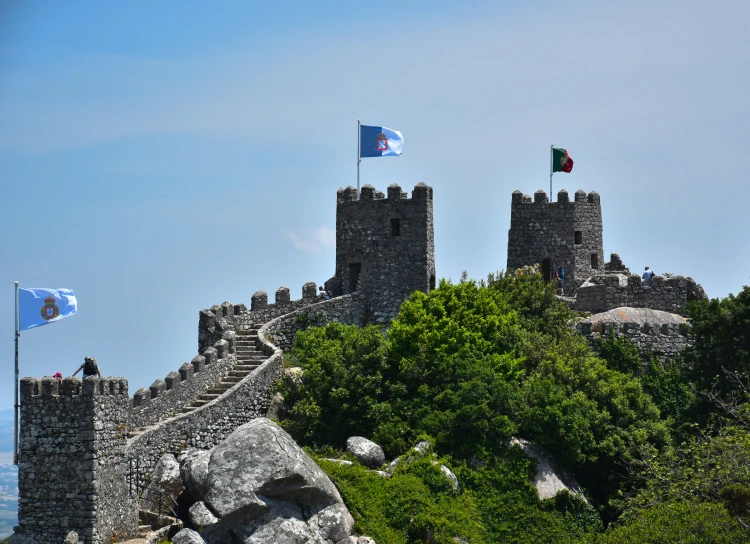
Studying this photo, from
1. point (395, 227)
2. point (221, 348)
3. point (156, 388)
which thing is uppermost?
point (395, 227)

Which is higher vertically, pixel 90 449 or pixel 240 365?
pixel 240 365

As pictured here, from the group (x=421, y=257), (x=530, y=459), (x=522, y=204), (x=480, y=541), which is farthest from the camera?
(x=522, y=204)

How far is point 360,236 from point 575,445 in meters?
14.4

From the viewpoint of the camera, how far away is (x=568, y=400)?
160 ft

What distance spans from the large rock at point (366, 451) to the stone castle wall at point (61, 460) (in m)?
8.34

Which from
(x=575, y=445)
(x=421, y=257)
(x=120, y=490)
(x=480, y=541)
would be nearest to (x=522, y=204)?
(x=421, y=257)

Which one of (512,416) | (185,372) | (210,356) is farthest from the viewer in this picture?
(210,356)

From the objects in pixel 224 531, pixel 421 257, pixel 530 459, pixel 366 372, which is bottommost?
pixel 224 531

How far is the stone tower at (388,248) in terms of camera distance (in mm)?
58094

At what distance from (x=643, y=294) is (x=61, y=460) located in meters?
26.2

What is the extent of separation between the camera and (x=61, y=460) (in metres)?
40.8

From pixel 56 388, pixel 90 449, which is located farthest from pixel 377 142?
pixel 90 449

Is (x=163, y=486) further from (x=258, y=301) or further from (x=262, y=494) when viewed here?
(x=258, y=301)

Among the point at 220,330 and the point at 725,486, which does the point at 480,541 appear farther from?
the point at 220,330
